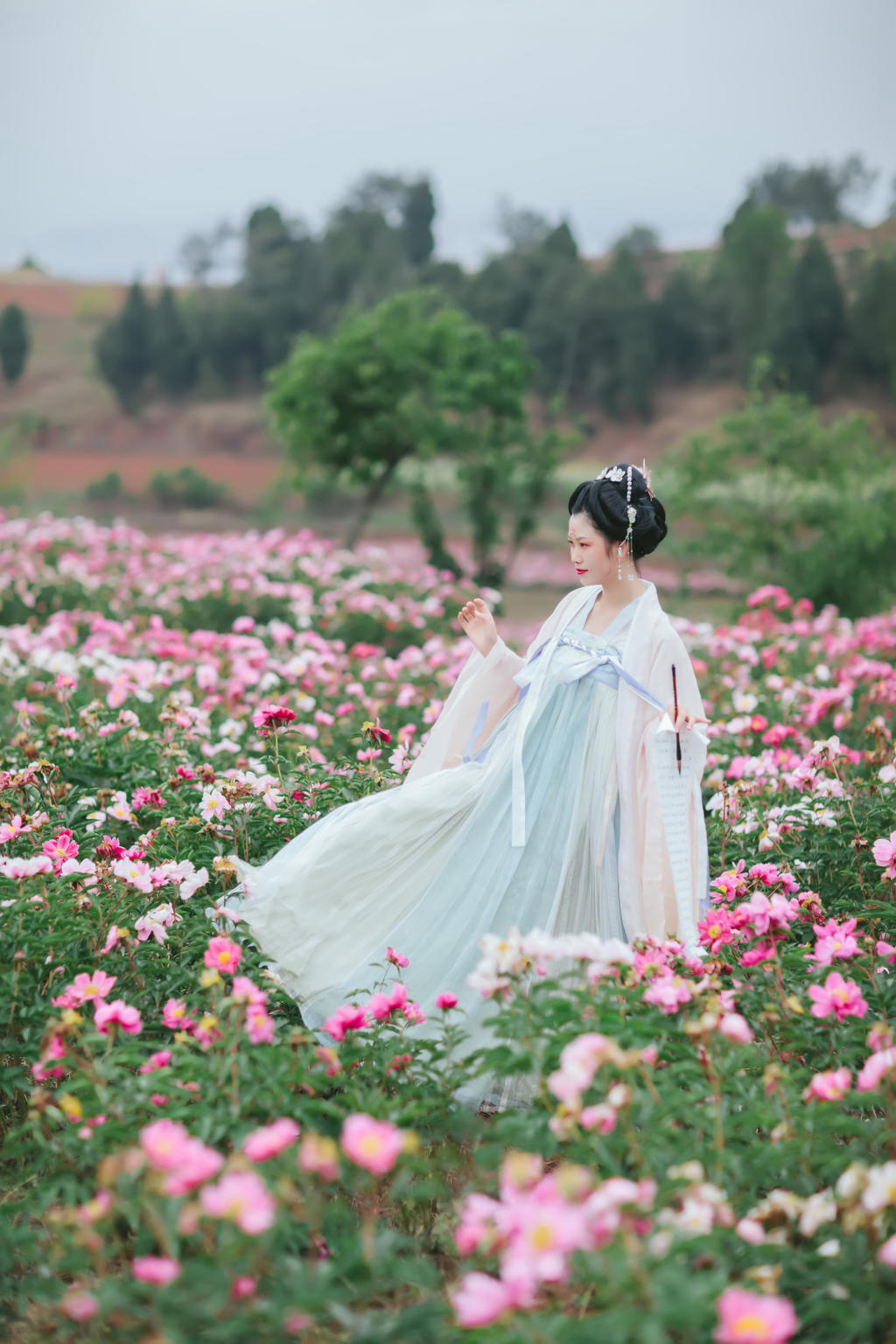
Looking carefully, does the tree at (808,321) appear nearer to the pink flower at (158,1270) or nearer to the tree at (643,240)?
the tree at (643,240)

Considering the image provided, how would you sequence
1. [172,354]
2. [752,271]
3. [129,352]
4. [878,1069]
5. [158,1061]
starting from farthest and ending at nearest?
[172,354] < [129,352] < [752,271] < [158,1061] < [878,1069]

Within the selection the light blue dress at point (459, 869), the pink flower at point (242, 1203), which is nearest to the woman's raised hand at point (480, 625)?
the light blue dress at point (459, 869)

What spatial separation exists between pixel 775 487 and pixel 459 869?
29.2ft

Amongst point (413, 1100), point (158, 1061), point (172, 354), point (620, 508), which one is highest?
point (172, 354)

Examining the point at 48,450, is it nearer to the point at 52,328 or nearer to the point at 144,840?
the point at 52,328

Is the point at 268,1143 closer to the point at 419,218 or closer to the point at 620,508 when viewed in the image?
the point at 620,508

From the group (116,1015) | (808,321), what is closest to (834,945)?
(116,1015)

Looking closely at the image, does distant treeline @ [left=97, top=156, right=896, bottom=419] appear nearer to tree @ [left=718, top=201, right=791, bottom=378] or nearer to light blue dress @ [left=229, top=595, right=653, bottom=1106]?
tree @ [left=718, top=201, right=791, bottom=378]

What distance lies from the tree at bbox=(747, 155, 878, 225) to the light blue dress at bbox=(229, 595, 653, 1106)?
148 feet

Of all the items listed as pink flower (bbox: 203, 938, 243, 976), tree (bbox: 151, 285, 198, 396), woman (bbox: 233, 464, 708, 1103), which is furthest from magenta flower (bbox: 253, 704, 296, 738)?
tree (bbox: 151, 285, 198, 396)

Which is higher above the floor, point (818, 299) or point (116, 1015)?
point (818, 299)

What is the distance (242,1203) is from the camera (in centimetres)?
130

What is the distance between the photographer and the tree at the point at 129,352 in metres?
33.4

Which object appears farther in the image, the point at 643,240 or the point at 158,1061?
the point at 643,240
